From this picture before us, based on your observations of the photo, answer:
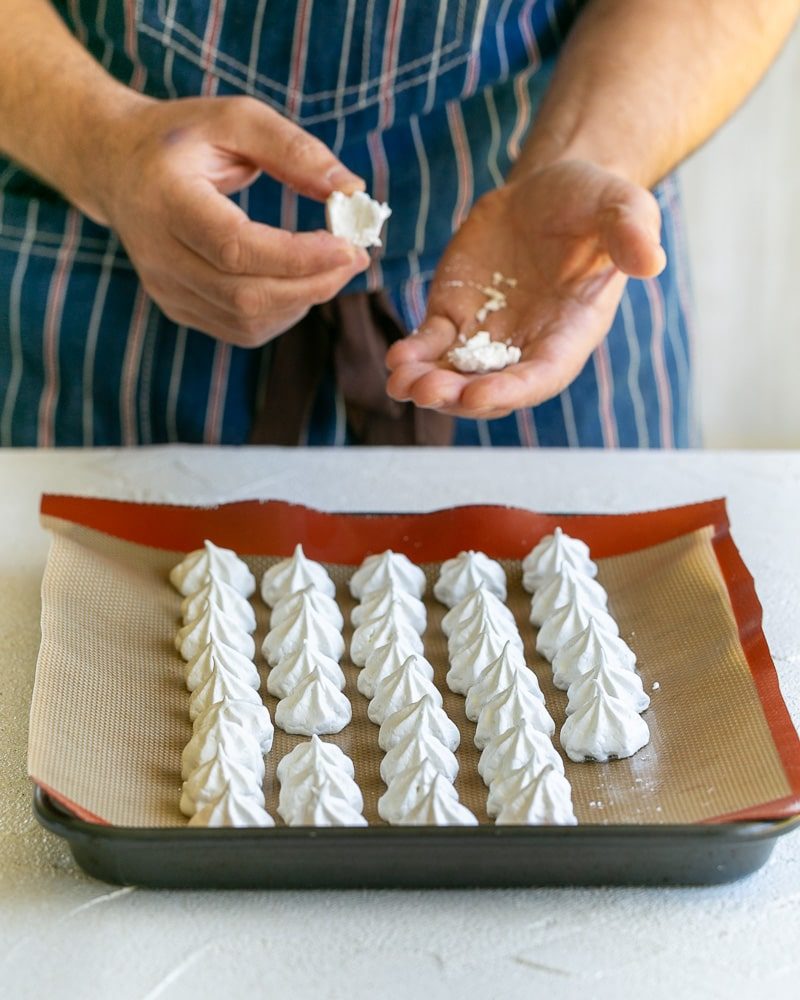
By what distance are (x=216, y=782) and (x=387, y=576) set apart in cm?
34

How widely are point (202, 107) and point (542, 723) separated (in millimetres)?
713

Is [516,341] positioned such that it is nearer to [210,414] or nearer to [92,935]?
[210,414]

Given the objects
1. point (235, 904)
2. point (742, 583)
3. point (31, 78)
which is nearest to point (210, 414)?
point (31, 78)

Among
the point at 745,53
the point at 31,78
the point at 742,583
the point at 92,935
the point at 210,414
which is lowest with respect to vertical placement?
the point at 210,414

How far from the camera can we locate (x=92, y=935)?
0.91 m

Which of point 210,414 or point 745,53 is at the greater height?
point 745,53

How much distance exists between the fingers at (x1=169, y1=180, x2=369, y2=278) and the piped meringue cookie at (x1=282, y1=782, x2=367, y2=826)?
54cm

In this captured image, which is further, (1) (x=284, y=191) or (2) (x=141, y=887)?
(1) (x=284, y=191)

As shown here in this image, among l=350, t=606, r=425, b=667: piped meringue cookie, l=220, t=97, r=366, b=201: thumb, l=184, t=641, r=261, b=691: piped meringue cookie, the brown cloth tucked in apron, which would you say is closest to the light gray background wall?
the brown cloth tucked in apron

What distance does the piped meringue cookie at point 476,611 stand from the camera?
3.96 ft

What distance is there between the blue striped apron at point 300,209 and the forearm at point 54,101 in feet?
0.24

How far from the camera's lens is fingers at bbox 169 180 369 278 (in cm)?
129

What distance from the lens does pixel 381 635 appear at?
1202mm

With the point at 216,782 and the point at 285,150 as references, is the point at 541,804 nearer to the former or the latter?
the point at 216,782
